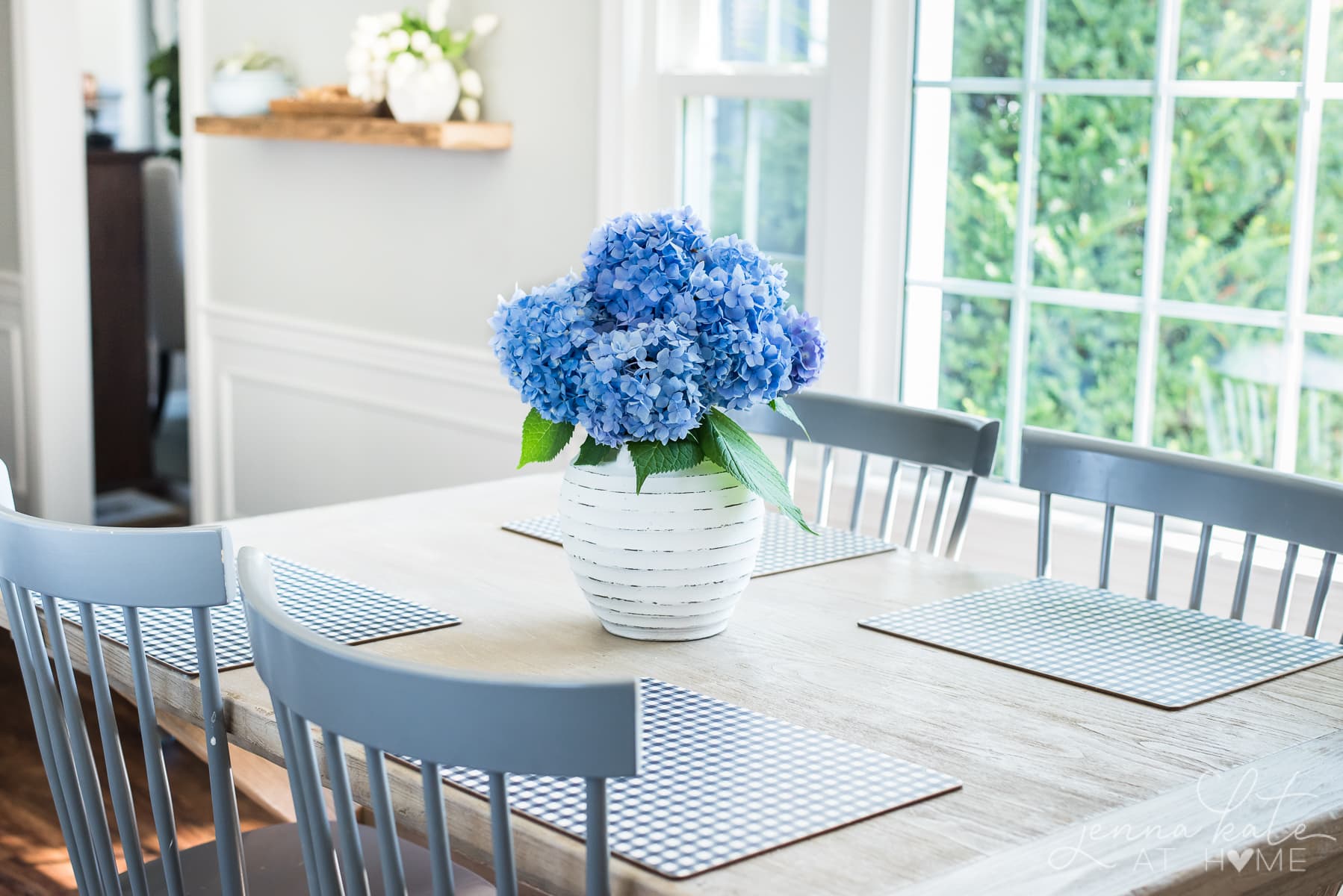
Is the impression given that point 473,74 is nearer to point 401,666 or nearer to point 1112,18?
point 1112,18

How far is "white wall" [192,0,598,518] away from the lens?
3.53 meters

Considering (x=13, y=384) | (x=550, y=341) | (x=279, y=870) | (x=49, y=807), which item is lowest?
(x=49, y=807)

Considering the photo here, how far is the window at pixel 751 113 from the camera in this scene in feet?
10.2

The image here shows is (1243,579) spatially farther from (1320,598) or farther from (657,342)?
(657,342)

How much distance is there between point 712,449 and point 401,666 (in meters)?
0.59

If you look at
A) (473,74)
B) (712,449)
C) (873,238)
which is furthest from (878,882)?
(473,74)

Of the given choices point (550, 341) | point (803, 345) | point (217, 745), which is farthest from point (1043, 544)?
point (217, 745)

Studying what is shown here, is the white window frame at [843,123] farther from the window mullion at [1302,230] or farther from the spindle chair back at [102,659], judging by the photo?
the spindle chair back at [102,659]

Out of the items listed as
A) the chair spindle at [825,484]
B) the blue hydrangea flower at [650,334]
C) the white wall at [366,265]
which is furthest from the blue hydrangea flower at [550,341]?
the white wall at [366,265]

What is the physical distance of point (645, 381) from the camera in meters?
1.47

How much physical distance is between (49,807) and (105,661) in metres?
1.63

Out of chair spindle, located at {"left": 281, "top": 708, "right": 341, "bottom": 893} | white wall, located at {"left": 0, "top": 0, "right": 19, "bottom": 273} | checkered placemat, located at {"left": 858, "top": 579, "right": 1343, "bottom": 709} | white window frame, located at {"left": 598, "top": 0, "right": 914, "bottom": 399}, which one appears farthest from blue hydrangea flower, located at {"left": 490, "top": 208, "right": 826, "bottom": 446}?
white wall, located at {"left": 0, "top": 0, "right": 19, "bottom": 273}

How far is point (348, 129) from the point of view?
11.9ft

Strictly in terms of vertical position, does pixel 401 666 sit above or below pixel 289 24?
below
